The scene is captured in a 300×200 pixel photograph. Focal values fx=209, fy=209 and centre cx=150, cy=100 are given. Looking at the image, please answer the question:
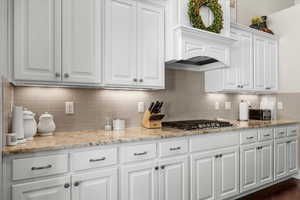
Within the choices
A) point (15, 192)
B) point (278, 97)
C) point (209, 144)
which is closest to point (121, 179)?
point (15, 192)

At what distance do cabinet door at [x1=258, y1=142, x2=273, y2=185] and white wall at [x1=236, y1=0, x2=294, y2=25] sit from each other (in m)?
2.15

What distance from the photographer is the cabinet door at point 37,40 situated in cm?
166

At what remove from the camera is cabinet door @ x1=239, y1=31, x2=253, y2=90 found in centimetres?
320

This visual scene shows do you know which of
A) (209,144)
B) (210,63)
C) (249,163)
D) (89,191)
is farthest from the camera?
(210,63)

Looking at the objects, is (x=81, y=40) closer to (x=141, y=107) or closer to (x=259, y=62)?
(x=141, y=107)

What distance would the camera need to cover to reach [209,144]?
2.29m

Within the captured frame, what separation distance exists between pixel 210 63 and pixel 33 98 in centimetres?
218

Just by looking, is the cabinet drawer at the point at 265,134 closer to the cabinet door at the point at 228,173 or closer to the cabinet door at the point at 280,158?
the cabinet door at the point at 280,158

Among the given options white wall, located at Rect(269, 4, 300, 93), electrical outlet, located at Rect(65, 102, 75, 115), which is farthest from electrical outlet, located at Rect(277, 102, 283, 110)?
electrical outlet, located at Rect(65, 102, 75, 115)

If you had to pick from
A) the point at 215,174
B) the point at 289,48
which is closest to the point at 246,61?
the point at 289,48

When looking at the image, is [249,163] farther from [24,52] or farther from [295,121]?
[24,52]

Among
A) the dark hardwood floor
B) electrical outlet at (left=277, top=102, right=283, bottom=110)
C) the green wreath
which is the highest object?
the green wreath

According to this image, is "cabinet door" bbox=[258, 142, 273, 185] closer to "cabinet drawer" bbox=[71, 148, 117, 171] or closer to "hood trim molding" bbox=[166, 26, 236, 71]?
"hood trim molding" bbox=[166, 26, 236, 71]

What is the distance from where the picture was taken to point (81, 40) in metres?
1.93
